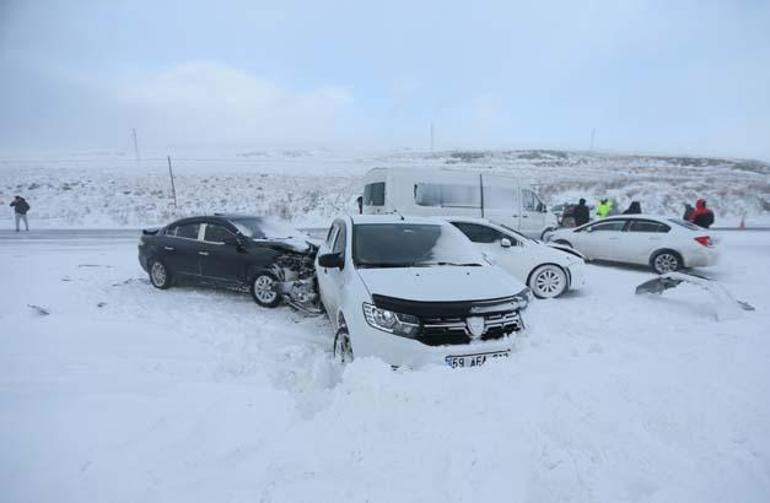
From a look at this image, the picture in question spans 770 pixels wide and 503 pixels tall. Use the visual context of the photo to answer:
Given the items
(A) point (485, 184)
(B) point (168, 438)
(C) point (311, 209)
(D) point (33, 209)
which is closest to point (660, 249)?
(A) point (485, 184)

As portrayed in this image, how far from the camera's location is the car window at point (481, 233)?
6984 mm

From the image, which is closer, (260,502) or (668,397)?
(260,502)

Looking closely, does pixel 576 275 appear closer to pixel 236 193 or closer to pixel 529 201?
pixel 529 201

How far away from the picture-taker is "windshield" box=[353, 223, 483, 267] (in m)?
4.20

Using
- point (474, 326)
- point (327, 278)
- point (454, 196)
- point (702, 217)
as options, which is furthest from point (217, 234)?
point (702, 217)

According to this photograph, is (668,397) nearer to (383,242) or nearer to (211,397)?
(383,242)

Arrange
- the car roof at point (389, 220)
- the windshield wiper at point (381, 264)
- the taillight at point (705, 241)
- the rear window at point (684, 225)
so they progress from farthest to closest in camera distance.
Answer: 1. the rear window at point (684, 225)
2. the taillight at point (705, 241)
3. the car roof at point (389, 220)
4. the windshield wiper at point (381, 264)

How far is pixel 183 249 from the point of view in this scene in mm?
6816

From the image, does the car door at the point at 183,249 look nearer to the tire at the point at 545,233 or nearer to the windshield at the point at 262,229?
the windshield at the point at 262,229

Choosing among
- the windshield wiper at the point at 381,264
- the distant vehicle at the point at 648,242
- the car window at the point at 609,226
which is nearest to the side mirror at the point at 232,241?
the windshield wiper at the point at 381,264

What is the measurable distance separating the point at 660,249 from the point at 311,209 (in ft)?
55.8

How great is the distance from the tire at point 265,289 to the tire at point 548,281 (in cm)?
445

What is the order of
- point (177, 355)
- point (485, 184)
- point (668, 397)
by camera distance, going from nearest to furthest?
point (668, 397), point (177, 355), point (485, 184)

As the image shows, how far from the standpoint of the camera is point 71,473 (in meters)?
2.17
